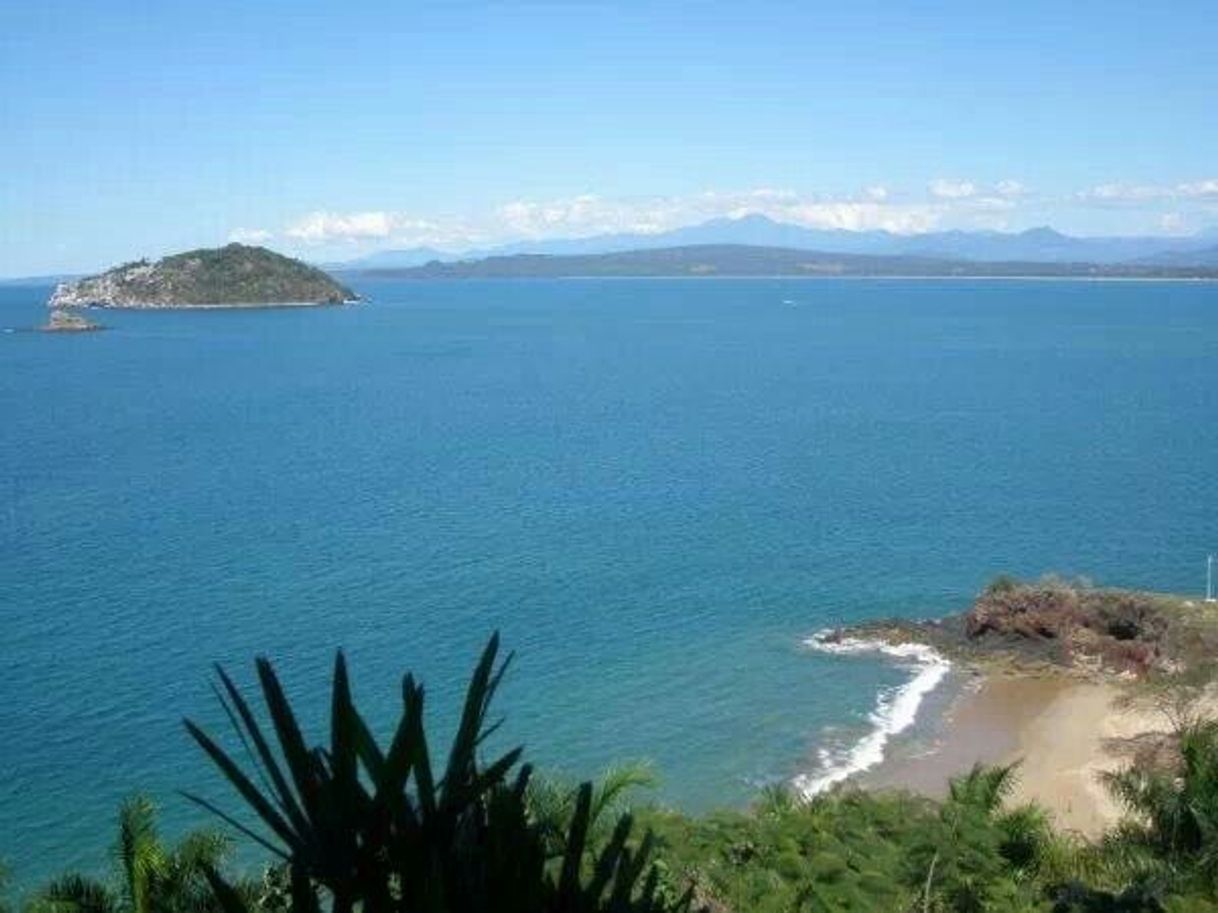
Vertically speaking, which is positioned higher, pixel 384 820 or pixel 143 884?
pixel 384 820

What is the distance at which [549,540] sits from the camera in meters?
47.4

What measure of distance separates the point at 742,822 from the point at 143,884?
35.4 ft

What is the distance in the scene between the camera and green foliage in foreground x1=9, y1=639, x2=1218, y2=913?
17.9ft

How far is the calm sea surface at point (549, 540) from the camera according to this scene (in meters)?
30.9

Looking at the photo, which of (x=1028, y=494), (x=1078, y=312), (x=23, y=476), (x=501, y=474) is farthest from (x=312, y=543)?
(x=1078, y=312)

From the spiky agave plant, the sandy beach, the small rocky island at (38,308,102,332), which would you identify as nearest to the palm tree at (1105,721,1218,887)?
the sandy beach

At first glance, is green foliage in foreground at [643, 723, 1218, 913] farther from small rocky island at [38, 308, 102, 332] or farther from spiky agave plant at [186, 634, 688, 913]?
small rocky island at [38, 308, 102, 332]

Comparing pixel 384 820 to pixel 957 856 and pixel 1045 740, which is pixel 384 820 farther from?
pixel 1045 740

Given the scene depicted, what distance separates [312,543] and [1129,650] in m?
28.0

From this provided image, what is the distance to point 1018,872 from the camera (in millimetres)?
19094

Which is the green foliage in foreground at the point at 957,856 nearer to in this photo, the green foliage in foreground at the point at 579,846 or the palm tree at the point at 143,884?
the green foliage in foreground at the point at 579,846

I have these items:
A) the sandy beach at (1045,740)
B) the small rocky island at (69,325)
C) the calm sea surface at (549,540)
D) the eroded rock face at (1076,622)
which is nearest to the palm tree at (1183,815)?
the sandy beach at (1045,740)

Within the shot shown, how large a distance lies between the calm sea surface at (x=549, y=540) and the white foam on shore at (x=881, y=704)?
1.82 feet

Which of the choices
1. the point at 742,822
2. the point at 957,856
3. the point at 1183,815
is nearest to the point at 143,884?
the point at 742,822
